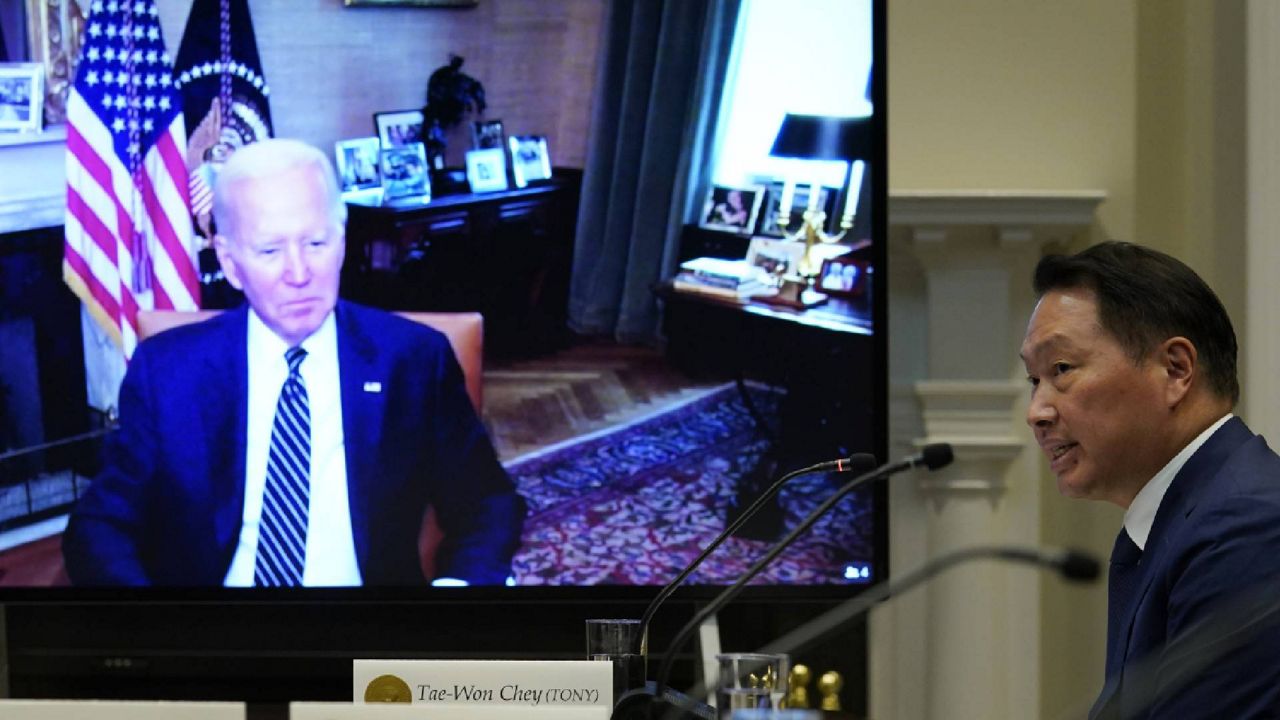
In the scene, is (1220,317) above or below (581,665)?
above

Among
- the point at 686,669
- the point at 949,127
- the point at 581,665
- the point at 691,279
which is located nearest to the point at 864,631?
the point at 686,669

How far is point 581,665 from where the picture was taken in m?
2.66

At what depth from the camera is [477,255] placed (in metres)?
4.67

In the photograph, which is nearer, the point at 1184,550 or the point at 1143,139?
the point at 1184,550

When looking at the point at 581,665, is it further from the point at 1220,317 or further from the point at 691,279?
the point at 691,279

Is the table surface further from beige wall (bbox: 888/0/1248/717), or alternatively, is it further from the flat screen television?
beige wall (bbox: 888/0/1248/717)

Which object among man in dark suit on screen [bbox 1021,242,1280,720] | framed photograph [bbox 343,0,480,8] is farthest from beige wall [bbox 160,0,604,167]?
man in dark suit on screen [bbox 1021,242,1280,720]

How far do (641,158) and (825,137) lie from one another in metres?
0.52

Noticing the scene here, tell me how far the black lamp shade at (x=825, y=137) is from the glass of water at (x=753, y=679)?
2.61 metres

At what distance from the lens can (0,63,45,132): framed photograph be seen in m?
4.69

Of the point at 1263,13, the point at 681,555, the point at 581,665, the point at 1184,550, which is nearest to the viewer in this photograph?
the point at 1184,550

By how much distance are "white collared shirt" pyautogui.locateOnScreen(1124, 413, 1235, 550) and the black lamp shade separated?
227cm

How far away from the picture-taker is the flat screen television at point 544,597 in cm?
458

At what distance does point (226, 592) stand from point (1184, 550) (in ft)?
10.5
